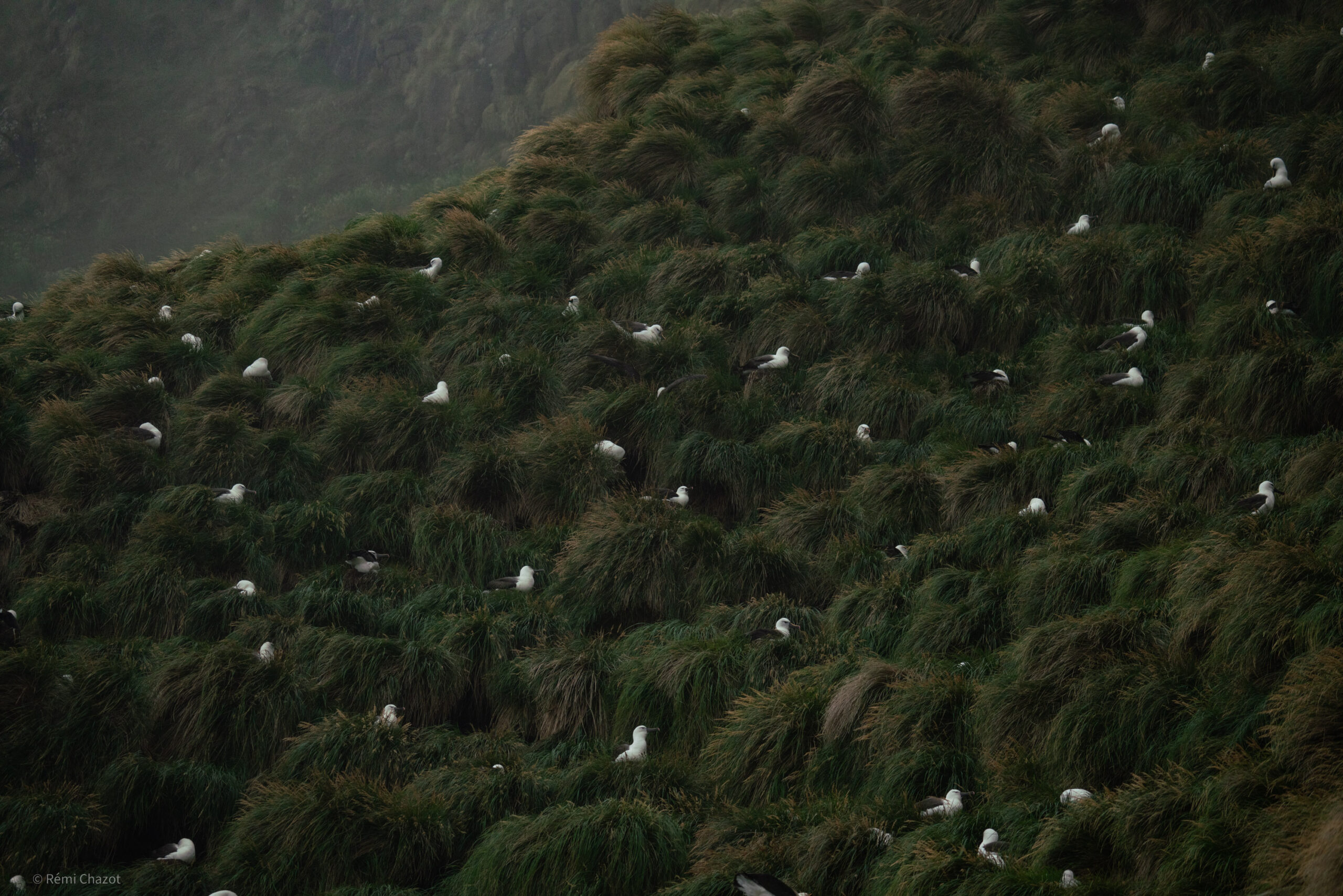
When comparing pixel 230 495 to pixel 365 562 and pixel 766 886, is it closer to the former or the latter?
pixel 365 562

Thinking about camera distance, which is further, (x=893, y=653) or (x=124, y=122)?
(x=124, y=122)

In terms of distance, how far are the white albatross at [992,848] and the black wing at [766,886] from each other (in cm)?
87

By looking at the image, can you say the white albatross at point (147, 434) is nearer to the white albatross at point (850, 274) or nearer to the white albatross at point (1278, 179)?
the white albatross at point (850, 274)

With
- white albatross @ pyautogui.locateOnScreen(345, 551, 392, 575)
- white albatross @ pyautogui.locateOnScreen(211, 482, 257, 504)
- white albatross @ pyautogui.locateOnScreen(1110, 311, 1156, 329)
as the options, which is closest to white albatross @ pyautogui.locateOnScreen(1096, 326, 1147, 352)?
white albatross @ pyautogui.locateOnScreen(1110, 311, 1156, 329)

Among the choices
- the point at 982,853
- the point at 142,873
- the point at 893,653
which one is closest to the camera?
the point at 982,853

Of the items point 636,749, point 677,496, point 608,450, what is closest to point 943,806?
point 636,749

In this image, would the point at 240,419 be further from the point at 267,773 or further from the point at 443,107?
the point at 443,107

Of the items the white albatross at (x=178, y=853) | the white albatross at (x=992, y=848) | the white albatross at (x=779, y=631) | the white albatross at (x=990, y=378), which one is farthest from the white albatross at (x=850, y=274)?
the white albatross at (x=178, y=853)

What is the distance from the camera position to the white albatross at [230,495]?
8945 millimetres

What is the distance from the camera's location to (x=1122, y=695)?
17.6ft

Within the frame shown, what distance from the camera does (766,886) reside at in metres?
4.74

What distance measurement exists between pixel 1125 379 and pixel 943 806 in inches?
172

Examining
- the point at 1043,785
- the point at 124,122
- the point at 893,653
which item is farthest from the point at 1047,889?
the point at 124,122

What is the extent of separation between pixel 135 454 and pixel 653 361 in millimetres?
4630
